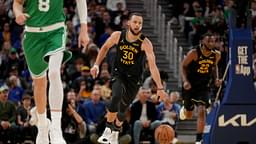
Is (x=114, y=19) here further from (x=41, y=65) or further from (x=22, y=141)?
(x=41, y=65)

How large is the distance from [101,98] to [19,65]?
304cm

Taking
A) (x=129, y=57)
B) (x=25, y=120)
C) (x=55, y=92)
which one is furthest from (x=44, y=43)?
(x=25, y=120)

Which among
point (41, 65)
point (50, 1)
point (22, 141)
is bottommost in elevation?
point (22, 141)

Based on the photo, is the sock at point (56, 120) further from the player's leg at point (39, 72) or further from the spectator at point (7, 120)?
Result: the spectator at point (7, 120)

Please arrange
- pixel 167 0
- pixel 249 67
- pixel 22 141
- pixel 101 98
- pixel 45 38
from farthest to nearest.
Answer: pixel 167 0
pixel 101 98
pixel 22 141
pixel 249 67
pixel 45 38

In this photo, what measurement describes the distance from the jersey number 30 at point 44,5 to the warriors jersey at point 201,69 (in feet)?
16.8

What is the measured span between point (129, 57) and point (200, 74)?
2.64 m

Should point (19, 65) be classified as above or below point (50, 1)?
below

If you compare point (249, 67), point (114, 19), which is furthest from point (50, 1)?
point (114, 19)

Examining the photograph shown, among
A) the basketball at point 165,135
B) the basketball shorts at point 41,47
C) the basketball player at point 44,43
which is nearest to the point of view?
the basketball at point 165,135

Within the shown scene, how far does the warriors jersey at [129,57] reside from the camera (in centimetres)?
1080

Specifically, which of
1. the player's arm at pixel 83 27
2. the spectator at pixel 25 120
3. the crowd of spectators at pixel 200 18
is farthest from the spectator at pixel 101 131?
the player's arm at pixel 83 27

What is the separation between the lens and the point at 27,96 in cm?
1538

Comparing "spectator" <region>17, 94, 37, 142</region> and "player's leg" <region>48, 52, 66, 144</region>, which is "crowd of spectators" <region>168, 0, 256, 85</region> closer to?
"spectator" <region>17, 94, 37, 142</region>
